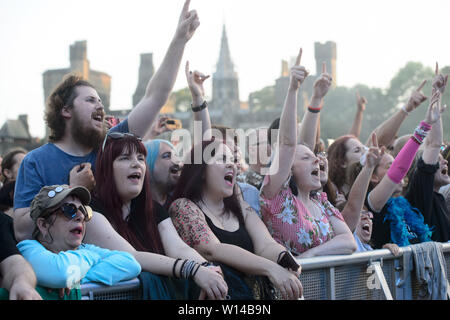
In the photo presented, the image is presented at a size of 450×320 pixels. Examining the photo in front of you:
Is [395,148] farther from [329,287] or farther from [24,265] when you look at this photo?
[24,265]

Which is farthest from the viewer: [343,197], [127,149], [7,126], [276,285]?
[7,126]

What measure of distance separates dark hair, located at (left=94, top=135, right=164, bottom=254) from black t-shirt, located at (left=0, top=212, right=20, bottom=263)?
1.66ft

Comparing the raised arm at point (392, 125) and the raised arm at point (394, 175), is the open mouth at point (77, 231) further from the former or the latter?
the raised arm at point (392, 125)

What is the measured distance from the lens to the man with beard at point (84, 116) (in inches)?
118

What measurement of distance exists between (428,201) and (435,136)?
0.52m

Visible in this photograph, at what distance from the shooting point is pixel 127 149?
2803 millimetres

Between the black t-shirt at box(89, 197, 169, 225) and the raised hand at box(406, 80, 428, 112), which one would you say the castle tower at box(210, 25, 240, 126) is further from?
the black t-shirt at box(89, 197, 169, 225)

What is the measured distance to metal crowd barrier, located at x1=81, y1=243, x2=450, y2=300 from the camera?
283 cm

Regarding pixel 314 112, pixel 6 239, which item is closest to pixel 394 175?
pixel 314 112

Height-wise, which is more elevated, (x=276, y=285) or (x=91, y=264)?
(x=91, y=264)

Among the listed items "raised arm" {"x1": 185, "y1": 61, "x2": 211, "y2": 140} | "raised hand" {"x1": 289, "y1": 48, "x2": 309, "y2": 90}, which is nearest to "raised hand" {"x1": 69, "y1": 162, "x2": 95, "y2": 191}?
"raised arm" {"x1": 185, "y1": 61, "x2": 211, "y2": 140}

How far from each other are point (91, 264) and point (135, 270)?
7.3 inches

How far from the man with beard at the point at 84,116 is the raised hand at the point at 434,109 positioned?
1.99 meters
